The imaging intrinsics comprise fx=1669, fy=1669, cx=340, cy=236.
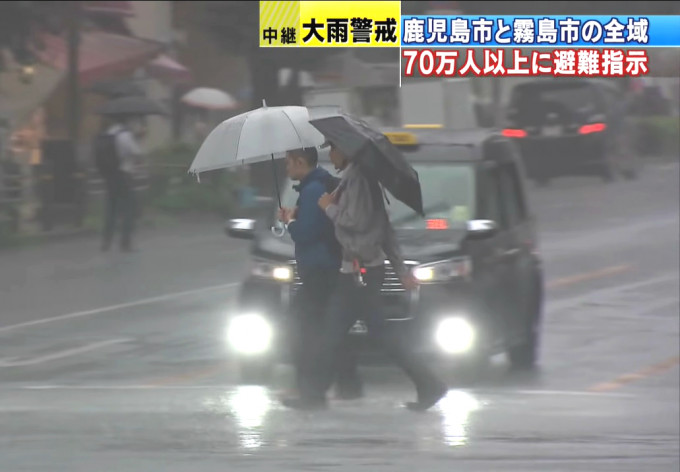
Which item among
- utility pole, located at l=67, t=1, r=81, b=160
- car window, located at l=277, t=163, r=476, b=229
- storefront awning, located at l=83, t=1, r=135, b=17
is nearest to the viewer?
car window, located at l=277, t=163, r=476, b=229

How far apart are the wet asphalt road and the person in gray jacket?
Result: 250 millimetres

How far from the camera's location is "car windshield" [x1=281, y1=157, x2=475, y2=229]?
38.4ft

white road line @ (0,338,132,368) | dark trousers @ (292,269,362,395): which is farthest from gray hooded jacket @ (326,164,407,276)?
white road line @ (0,338,132,368)

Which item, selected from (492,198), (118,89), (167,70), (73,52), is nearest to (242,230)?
(492,198)

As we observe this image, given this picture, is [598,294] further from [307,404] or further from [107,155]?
[307,404]

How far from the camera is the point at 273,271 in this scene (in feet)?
36.7

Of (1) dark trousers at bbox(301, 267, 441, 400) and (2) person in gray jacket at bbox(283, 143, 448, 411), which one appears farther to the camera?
(1) dark trousers at bbox(301, 267, 441, 400)

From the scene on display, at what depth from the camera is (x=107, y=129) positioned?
23266 millimetres

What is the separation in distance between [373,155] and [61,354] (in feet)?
17.7

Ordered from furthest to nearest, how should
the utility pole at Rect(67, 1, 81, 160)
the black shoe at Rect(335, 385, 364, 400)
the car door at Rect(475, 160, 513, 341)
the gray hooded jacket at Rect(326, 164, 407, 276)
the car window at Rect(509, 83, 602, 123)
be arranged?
the car window at Rect(509, 83, 602, 123)
the utility pole at Rect(67, 1, 81, 160)
the car door at Rect(475, 160, 513, 341)
the black shoe at Rect(335, 385, 364, 400)
the gray hooded jacket at Rect(326, 164, 407, 276)

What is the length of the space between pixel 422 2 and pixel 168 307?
501 inches

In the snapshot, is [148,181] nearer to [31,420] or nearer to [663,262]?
[663,262]
